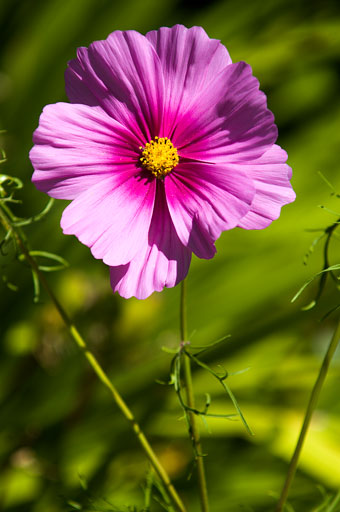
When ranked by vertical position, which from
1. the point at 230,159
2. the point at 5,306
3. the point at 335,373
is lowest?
the point at 335,373

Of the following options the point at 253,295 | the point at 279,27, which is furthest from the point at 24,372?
the point at 279,27

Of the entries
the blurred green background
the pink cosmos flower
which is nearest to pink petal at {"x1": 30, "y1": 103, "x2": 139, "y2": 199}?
the pink cosmos flower

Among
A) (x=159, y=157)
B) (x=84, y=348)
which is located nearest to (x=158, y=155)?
(x=159, y=157)

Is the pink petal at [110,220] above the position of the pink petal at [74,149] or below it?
below

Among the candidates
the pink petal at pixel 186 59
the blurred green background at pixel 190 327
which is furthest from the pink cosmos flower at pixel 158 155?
the blurred green background at pixel 190 327

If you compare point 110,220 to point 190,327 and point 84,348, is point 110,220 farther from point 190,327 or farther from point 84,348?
point 190,327

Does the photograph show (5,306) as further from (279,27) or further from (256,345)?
(279,27)

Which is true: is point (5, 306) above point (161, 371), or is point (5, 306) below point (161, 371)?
above

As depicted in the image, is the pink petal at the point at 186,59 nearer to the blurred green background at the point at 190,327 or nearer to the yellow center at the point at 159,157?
the yellow center at the point at 159,157
